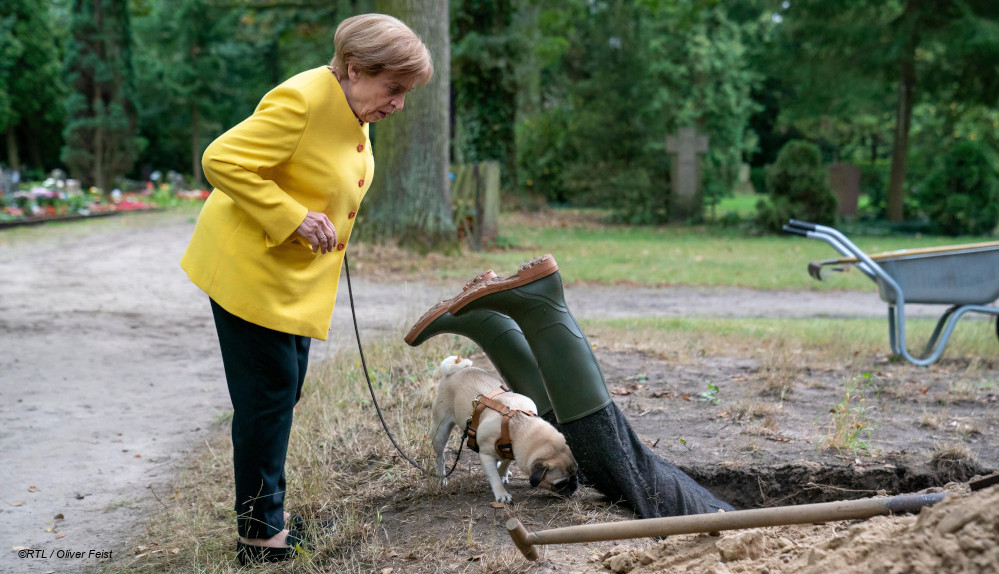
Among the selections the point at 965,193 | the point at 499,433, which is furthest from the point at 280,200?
the point at 965,193

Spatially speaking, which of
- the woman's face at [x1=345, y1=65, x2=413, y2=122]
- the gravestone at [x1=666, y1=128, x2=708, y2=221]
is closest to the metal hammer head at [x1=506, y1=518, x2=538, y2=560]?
the woman's face at [x1=345, y1=65, x2=413, y2=122]

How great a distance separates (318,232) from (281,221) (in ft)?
0.42

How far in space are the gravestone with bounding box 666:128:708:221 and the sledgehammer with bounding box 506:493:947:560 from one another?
65.2 feet

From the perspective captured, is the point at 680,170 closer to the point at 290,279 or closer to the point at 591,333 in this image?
the point at 591,333

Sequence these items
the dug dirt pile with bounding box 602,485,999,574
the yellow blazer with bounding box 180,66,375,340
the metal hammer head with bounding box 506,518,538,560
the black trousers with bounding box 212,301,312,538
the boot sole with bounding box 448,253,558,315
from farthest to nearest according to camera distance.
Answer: the boot sole with bounding box 448,253,558,315
the black trousers with bounding box 212,301,312,538
the yellow blazer with bounding box 180,66,375,340
the metal hammer head with bounding box 506,518,538,560
the dug dirt pile with bounding box 602,485,999,574

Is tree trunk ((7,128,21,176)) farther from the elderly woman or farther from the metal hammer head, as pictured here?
the metal hammer head

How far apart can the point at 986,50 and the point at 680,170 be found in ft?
23.6

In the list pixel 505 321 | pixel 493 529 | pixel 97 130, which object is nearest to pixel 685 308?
pixel 505 321

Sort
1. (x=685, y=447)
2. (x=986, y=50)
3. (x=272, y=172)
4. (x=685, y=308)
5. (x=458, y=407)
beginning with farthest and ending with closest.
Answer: (x=986, y=50) < (x=685, y=308) < (x=685, y=447) < (x=458, y=407) < (x=272, y=172)

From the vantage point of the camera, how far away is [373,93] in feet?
9.94

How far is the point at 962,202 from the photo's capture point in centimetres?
1911

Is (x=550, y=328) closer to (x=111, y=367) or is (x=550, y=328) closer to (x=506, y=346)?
(x=506, y=346)

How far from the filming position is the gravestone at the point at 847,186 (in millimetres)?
23938

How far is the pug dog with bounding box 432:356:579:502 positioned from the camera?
3.41 meters
